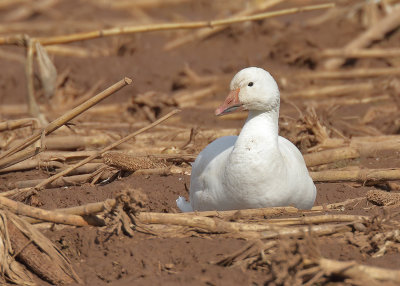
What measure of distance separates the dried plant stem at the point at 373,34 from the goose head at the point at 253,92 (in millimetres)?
6668

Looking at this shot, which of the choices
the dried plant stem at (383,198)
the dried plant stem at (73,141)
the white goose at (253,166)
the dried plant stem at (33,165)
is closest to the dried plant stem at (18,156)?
the white goose at (253,166)

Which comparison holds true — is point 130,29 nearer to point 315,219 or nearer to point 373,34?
point 315,219

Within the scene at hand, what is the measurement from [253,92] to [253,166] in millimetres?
539

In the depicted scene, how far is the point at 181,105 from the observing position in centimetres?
1069

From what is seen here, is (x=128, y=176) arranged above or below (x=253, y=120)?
below

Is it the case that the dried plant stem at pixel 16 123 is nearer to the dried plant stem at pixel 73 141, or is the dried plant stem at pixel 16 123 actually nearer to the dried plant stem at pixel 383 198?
the dried plant stem at pixel 73 141

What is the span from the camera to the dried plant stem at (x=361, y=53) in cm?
1214

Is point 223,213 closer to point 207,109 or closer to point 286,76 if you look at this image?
point 207,109

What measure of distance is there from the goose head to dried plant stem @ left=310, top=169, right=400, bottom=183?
173 centimetres

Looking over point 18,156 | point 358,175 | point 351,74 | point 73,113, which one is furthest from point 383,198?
point 351,74

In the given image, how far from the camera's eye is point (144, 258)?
16.0 ft

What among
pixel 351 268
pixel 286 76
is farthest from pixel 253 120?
pixel 286 76

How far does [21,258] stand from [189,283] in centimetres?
116

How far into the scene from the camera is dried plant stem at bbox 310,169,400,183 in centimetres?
703
